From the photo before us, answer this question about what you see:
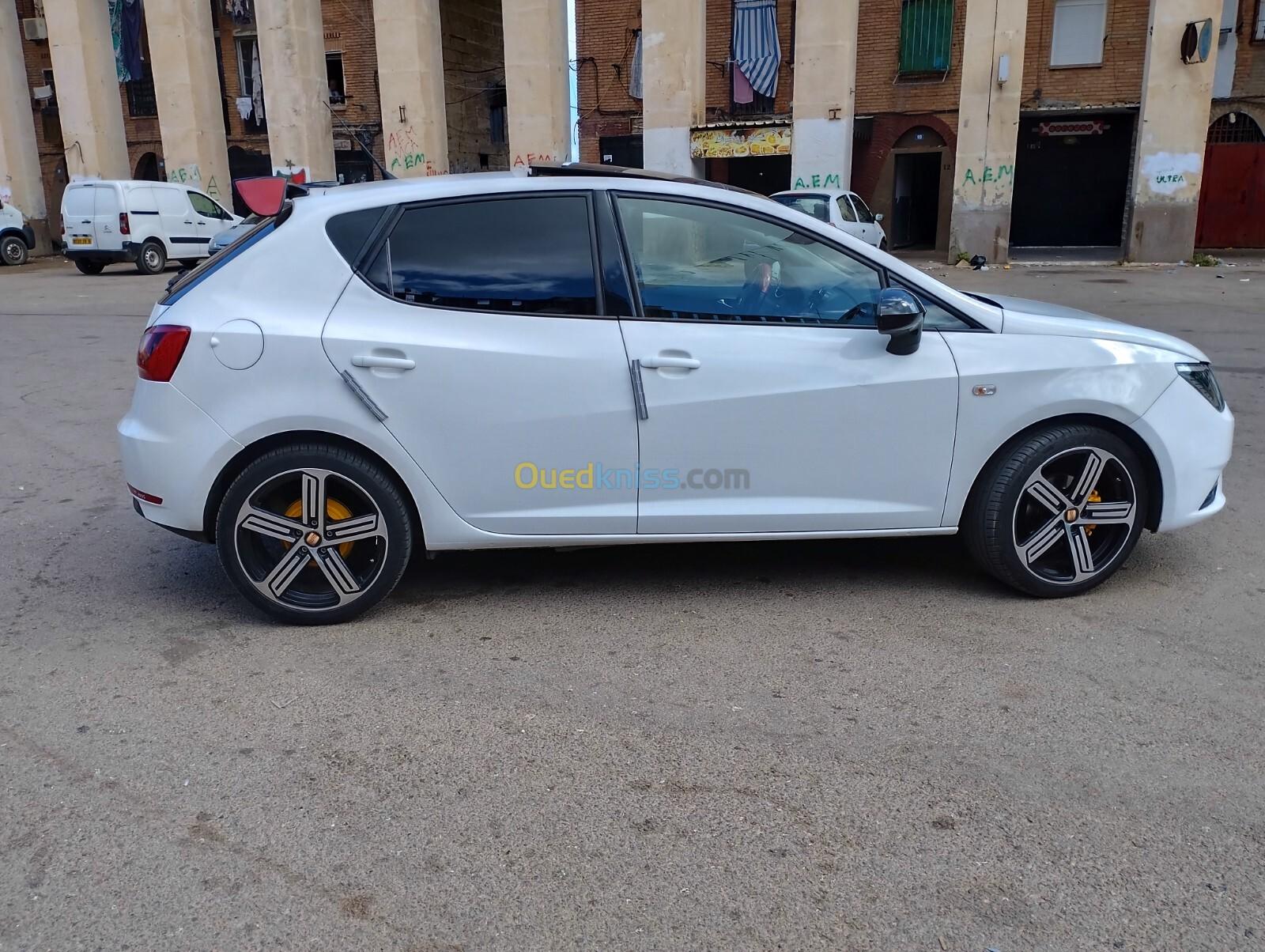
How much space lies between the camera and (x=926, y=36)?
26.8 metres

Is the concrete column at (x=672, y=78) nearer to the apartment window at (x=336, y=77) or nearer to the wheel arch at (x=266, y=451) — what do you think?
the apartment window at (x=336, y=77)

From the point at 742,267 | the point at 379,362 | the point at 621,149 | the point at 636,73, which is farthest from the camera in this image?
the point at 621,149

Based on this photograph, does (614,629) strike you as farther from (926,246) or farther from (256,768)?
(926,246)

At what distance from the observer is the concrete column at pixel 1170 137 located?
66.2ft

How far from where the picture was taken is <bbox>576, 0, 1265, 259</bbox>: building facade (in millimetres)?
21000

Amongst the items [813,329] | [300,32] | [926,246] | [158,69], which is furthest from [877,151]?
[813,329]

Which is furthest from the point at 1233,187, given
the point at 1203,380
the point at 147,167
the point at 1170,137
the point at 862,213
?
the point at 147,167

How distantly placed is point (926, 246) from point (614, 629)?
1088 inches

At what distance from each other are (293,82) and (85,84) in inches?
257

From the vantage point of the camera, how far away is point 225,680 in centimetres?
369

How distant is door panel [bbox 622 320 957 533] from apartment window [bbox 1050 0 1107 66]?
87.5 feet

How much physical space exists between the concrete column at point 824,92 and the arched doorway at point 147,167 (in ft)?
79.9

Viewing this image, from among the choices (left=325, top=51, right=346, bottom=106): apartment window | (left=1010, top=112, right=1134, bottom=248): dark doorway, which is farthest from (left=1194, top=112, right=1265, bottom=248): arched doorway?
(left=325, top=51, right=346, bottom=106): apartment window

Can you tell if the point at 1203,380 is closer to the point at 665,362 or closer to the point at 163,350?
the point at 665,362
